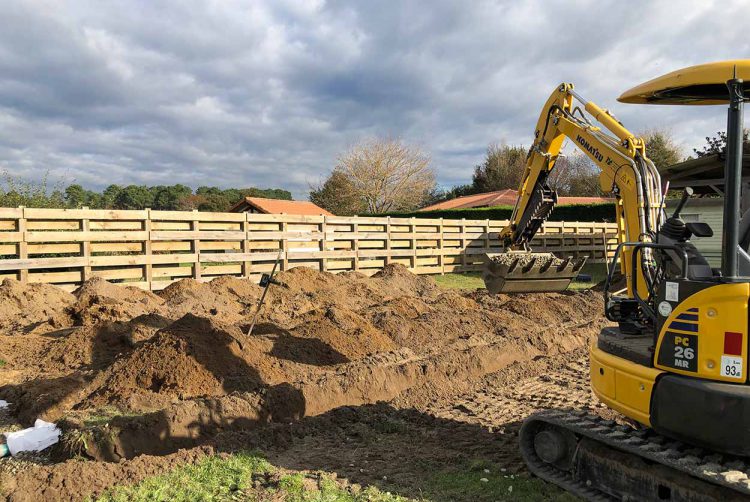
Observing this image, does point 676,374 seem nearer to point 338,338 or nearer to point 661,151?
point 338,338

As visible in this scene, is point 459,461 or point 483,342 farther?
point 483,342

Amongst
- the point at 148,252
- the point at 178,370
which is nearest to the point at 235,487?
the point at 178,370

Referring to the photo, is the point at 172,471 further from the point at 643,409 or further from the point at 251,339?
the point at 643,409

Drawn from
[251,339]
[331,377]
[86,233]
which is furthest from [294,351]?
[86,233]

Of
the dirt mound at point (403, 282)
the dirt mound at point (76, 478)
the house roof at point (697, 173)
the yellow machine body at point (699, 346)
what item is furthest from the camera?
the dirt mound at point (403, 282)

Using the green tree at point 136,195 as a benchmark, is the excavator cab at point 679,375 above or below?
below

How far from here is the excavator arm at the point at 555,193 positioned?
538 centimetres

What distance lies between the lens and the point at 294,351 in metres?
6.54

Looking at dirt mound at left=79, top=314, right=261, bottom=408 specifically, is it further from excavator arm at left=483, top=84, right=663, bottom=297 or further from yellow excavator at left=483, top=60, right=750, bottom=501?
excavator arm at left=483, top=84, right=663, bottom=297

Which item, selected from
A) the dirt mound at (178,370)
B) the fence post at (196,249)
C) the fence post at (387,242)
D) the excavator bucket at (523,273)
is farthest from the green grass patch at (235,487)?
the fence post at (387,242)

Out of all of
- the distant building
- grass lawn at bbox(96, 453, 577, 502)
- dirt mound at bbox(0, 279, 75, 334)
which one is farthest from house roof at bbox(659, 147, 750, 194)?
dirt mound at bbox(0, 279, 75, 334)

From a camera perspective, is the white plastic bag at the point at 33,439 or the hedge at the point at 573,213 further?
the hedge at the point at 573,213

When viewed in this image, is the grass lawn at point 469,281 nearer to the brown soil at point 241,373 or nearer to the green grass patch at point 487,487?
the brown soil at point 241,373

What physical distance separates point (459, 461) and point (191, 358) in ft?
9.57
